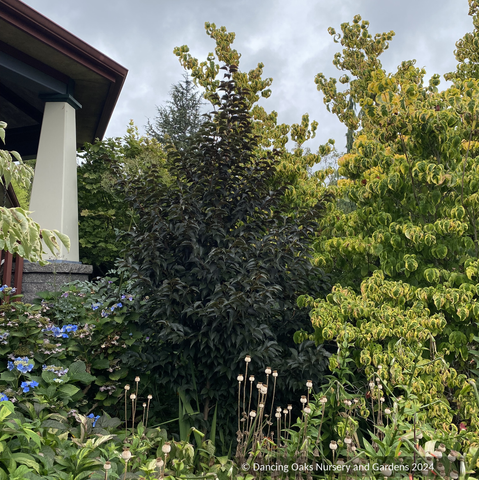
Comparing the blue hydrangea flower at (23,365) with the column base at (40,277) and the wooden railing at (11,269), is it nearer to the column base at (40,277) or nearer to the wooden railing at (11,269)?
the wooden railing at (11,269)

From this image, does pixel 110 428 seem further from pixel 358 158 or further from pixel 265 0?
pixel 265 0

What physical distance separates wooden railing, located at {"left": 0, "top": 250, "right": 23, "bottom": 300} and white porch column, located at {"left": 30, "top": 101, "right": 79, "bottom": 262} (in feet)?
2.57

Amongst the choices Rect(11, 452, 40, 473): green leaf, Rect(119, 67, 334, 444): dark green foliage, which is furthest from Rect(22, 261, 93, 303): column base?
Rect(11, 452, 40, 473): green leaf

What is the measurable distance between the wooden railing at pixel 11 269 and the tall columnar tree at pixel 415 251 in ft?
10.5

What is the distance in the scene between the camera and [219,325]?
2842mm

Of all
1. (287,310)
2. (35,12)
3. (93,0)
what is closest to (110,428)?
(287,310)

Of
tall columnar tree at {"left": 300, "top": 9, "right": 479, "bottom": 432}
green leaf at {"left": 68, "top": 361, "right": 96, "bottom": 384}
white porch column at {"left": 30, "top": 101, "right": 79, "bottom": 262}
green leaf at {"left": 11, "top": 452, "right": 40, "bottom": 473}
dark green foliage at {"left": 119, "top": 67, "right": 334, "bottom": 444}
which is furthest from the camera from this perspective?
white porch column at {"left": 30, "top": 101, "right": 79, "bottom": 262}

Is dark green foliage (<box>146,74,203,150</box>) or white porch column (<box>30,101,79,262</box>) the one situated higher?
dark green foliage (<box>146,74,203,150</box>)

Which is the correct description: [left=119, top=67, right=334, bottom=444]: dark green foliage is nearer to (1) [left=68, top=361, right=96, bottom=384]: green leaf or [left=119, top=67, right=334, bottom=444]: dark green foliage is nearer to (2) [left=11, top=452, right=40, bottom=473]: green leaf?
(1) [left=68, top=361, right=96, bottom=384]: green leaf

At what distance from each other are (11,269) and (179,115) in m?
16.0

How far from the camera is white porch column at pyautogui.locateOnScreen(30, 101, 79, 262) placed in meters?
5.53

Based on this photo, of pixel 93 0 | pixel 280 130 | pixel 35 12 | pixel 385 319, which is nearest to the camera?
pixel 385 319

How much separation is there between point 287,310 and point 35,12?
4513 mm

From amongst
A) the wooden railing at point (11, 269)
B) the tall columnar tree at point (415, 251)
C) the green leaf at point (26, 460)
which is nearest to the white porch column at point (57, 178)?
the wooden railing at point (11, 269)
